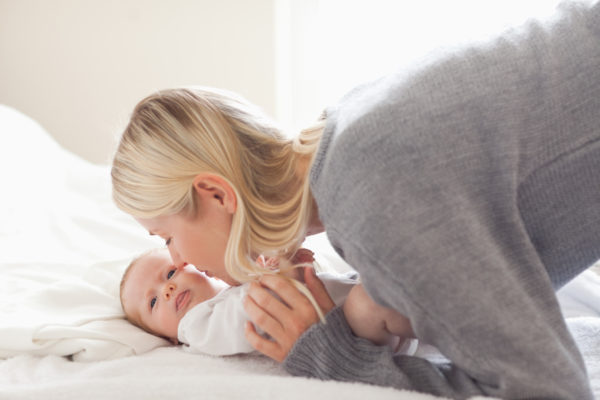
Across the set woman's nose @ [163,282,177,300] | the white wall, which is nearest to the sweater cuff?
woman's nose @ [163,282,177,300]

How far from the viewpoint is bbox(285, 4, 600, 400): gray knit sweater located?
29.3 inches

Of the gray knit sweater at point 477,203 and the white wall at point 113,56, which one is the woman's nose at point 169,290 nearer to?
the gray knit sweater at point 477,203

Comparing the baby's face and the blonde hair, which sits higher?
the blonde hair

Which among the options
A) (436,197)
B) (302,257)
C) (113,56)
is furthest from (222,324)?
(113,56)

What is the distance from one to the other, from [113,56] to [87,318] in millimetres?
1833

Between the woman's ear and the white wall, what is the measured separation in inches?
67.4

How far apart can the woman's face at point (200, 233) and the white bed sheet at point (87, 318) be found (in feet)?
0.52

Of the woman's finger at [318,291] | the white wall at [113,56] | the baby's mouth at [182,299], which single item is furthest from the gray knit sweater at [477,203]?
the white wall at [113,56]

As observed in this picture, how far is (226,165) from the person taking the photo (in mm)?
996

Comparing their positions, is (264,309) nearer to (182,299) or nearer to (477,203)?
(182,299)

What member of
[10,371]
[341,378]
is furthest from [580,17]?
[10,371]

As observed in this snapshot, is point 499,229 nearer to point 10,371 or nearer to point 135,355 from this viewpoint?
point 135,355

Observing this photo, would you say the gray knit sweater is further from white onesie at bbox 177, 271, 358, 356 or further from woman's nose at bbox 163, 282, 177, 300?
woman's nose at bbox 163, 282, 177, 300

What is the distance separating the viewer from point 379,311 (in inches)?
35.7
